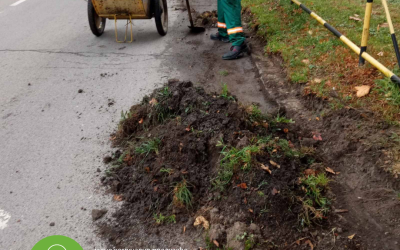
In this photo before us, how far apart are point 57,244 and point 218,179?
135cm

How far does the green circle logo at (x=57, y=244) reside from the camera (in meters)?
2.39

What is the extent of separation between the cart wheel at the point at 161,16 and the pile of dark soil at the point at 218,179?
119 inches

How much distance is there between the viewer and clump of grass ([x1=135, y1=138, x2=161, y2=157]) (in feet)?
10.2

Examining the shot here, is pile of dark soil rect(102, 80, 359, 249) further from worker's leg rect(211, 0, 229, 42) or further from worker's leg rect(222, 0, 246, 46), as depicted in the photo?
worker's leg rect(211, 0, 229, 42)

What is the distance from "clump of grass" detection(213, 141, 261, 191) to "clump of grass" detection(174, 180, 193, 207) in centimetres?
24

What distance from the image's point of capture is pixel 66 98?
4.33 meters

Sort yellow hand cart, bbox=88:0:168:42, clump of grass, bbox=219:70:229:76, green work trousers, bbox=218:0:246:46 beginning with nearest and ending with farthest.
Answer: clump of grass, bbox=219:70:229:76 < green work trousers, bbox=218:0:246:46 < yellow hand cart, bbox=88:0:168:42

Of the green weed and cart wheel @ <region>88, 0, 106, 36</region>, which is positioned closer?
the green weed

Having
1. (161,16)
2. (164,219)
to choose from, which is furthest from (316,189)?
(161,16)

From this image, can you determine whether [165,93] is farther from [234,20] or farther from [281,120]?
[234,20]

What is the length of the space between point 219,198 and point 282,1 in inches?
211

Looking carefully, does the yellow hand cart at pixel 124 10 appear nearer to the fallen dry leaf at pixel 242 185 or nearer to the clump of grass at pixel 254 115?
the clump of grass at pixel 254 115

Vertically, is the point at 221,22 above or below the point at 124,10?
below

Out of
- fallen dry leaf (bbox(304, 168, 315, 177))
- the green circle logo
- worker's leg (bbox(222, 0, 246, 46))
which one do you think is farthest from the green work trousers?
the green circle logo
